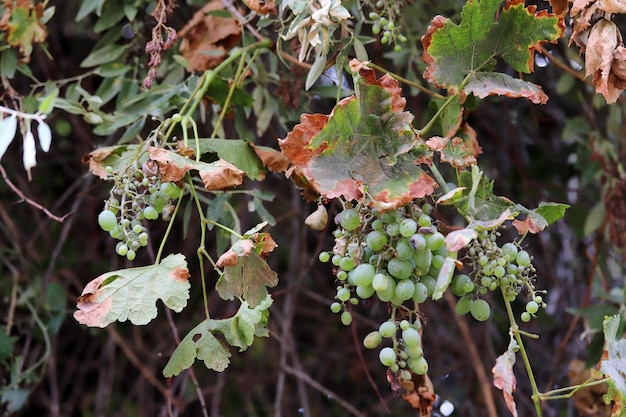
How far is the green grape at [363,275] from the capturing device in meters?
0.61

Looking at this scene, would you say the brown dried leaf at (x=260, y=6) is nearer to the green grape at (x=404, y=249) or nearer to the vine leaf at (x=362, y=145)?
the vine leaf at (x=362, y=145)

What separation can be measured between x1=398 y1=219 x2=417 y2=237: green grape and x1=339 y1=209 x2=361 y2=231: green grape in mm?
45

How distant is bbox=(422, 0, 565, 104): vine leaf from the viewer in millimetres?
696

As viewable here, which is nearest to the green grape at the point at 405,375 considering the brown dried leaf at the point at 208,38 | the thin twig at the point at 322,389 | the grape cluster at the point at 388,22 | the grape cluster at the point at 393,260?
the grape cluster at the point at 393,260

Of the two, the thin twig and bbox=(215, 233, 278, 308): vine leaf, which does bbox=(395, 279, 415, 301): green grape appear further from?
the thin twig

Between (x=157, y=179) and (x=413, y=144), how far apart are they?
248mm

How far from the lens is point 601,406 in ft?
3.59

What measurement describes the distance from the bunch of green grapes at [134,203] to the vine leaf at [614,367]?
435 millimetres

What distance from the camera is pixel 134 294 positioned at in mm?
698

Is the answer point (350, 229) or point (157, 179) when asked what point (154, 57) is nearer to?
point (157, 179)

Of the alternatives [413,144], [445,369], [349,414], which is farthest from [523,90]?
[349,414]

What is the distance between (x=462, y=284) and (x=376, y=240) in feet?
0.30

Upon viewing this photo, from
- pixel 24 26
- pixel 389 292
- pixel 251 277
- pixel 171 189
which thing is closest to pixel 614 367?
pixel 389 292

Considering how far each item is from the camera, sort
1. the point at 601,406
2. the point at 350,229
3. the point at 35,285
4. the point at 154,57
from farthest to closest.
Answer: the point at 35,285
the point at 601,406
the point at 154,57
the point at 350,229
